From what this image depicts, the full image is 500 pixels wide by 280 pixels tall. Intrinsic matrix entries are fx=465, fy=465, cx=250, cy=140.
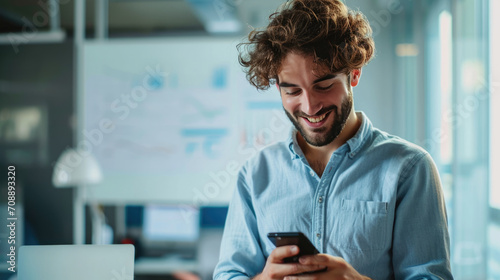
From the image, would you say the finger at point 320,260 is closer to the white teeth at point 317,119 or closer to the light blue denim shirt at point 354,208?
the light blue denim shirt at point 354,208

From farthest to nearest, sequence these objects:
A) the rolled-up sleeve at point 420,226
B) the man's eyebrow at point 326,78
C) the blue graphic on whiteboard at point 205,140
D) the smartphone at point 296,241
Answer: the blue graphic on whiteboard at point 205,140
the man's eyebrow at point 326,78
the rolled-up sleeve at point 420,226
the smartphone at point 296,241

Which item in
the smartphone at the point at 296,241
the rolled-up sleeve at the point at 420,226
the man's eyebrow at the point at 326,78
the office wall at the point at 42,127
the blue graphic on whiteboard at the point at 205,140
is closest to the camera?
the smartphone at the point at 296,241

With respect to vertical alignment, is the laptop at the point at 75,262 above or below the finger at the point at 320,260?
below

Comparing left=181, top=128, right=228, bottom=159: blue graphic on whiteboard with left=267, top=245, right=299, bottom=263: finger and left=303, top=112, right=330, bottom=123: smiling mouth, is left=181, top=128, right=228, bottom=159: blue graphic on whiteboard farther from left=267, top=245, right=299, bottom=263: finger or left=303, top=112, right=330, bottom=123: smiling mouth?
left=267, top=245, right=299, bottom=263: finger

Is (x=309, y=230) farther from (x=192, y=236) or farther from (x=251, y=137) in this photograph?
(x=192, y=236)

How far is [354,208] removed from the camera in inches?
51.7

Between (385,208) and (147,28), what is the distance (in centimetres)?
317

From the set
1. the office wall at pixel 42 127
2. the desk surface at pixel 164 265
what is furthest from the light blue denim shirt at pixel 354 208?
the office wall at pixel 42 127

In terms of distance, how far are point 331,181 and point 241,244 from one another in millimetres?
332

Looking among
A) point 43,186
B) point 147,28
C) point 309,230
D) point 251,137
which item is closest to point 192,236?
point 251,137

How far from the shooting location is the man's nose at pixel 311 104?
4.23ft

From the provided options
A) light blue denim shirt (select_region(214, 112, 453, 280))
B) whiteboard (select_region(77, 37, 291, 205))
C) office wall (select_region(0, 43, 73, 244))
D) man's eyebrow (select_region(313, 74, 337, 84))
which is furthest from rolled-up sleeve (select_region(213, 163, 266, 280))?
office wall (select_region(0, 43, 73, 244))

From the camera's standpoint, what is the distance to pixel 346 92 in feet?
4.35

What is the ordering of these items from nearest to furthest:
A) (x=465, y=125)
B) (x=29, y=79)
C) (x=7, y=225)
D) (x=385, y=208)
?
(x=385, y=208) → (x=465, y=125) → (x=7, y=225) → (x=29, y=79)
